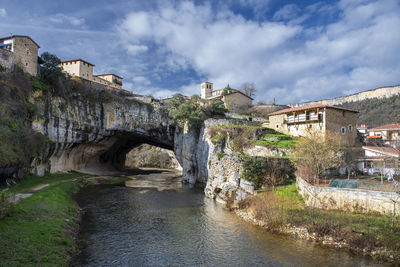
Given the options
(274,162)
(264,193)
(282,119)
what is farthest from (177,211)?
(282,119)

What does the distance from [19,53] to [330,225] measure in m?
41.0

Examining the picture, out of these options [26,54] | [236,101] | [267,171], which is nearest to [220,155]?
[267,171]

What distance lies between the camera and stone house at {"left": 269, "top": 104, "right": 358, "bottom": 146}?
3288 cm

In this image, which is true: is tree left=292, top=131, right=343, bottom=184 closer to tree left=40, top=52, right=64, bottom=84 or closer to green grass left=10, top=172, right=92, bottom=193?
green grass left=10, top=172, right=92, bottom=193

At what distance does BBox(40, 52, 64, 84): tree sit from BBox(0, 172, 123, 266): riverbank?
22105 millimetres

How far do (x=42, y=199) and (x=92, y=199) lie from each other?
6539 millimetres

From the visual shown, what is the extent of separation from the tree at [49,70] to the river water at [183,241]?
76.1 ft

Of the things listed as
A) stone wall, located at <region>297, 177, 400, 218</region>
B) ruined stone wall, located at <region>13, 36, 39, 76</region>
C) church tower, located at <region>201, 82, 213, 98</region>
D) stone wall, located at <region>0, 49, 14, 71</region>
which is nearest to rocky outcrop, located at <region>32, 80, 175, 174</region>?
ruined stone wall, located at <region>13, 36, 39, 76</region>

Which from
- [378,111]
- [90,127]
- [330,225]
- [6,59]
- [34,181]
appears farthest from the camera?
[378,111]

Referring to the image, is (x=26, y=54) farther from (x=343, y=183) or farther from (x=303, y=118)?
(x=343, y=183)

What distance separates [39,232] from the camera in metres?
14.4

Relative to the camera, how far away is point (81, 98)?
1660 inches

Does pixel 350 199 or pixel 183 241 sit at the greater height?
pixel 350 199

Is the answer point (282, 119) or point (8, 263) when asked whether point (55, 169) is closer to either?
point (8, 263)
